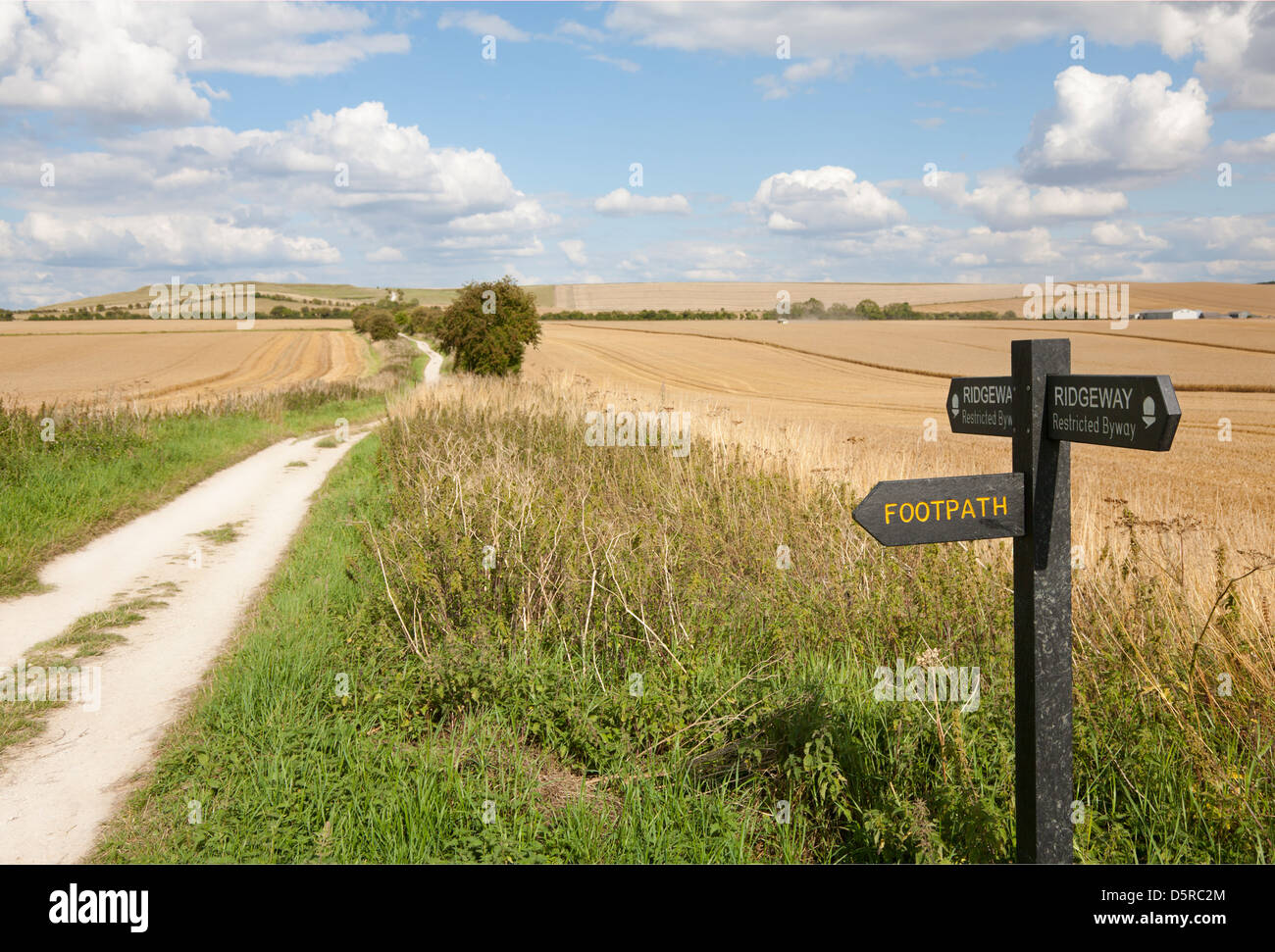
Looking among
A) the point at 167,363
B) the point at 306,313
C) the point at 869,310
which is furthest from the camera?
the point at 306,313

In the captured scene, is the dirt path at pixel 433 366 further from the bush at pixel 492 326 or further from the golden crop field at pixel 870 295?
the golden crop field at pixel 870 295

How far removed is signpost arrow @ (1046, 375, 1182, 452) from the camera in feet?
7.84

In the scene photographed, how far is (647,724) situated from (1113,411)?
8.22ft

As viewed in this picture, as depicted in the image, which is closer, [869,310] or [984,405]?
[984,405]

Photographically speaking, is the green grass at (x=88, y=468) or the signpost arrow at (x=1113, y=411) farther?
the green grass at (x=88, y=468)

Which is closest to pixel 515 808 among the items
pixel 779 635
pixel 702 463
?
pixel 779 635

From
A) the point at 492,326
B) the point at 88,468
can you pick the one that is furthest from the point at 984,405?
the point at 492,326

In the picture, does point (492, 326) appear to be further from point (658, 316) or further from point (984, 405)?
point (658, 316)

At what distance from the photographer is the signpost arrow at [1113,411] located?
2.39m

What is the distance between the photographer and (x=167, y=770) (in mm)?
4188

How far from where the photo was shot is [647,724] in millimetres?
4066

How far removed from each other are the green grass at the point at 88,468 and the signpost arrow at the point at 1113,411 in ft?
26.9

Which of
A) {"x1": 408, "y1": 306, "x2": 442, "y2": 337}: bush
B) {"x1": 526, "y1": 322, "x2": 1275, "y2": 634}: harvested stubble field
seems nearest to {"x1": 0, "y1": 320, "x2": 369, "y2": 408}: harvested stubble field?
{"x1": 408, "y1": 306, "x2": 442, "y2": 337}: bush

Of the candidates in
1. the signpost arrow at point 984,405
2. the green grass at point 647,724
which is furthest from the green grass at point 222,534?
the signpost arrow at point 984,405
